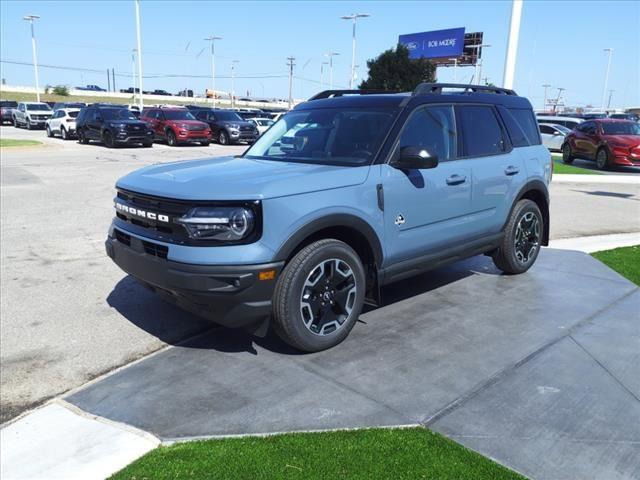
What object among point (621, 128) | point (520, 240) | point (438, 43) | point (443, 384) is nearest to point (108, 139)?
point (621, 128)

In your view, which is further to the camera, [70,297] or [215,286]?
[70,297]

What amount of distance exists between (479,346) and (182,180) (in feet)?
8.35

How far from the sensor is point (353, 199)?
157 inches

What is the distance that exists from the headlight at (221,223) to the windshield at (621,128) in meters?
19.5

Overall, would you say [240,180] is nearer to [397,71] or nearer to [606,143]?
[606,143]

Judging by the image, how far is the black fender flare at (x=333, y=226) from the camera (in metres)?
3.64

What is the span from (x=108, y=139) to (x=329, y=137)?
2143cm

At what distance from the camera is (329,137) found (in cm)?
469

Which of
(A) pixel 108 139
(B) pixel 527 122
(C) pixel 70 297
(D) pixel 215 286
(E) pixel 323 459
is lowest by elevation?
(C) pixel 70 297

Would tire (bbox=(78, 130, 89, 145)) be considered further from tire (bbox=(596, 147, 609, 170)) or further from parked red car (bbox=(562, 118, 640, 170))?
tire (bbox=(596, 147, 609, 170))

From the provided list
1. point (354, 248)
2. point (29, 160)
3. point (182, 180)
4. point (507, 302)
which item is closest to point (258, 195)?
point (182, 180)

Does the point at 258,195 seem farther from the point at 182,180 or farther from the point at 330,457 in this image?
the point at 330,457

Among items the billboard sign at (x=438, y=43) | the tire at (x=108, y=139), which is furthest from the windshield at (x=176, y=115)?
the billboard sign at (x=438, y=43)

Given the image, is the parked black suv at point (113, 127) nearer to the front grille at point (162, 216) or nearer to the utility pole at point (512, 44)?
the utility pole at point (512, 44)
